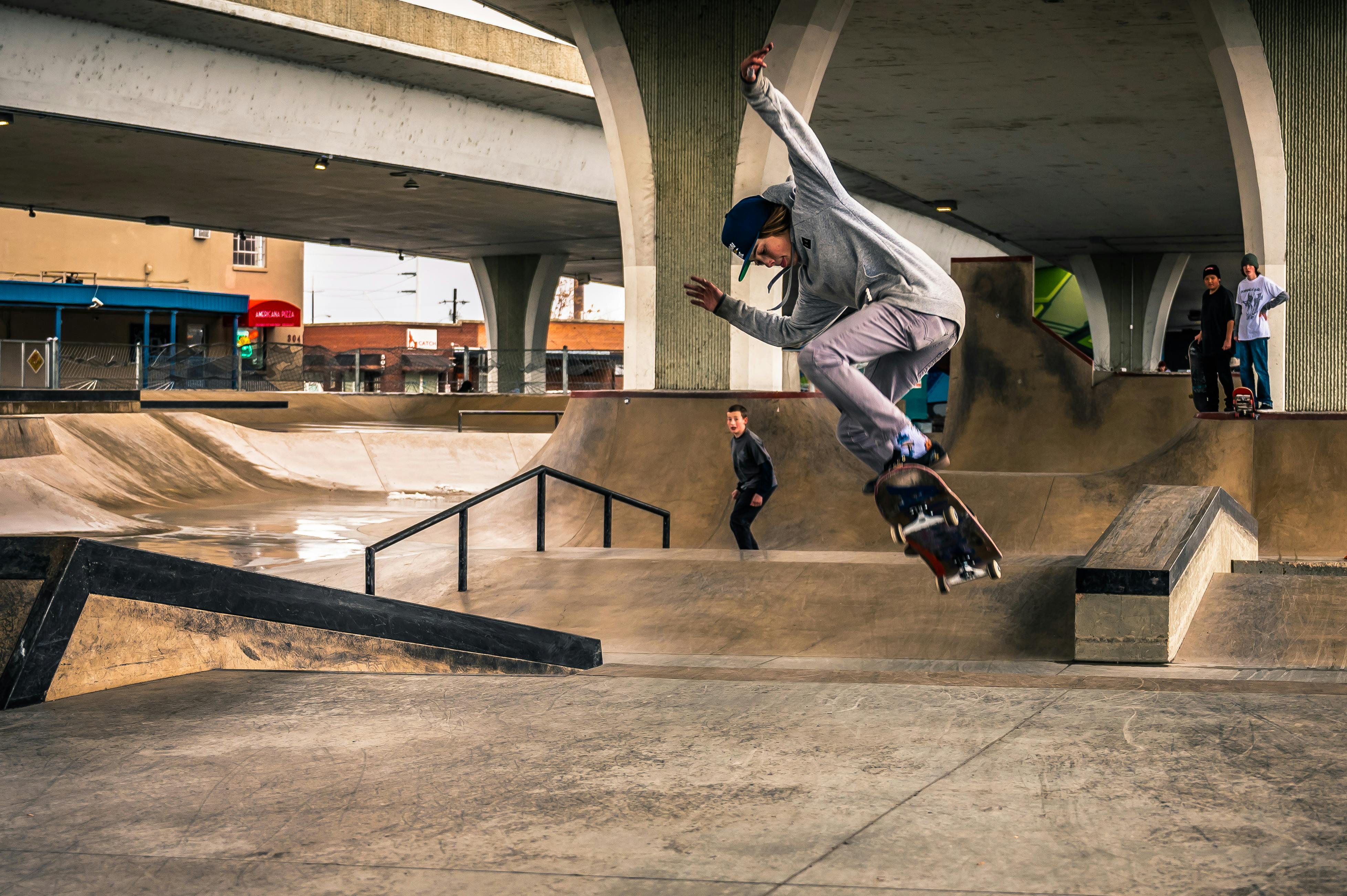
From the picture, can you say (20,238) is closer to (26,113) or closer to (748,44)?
(26,113)


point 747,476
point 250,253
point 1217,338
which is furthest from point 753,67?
point 250,253

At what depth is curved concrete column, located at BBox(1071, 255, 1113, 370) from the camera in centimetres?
4075

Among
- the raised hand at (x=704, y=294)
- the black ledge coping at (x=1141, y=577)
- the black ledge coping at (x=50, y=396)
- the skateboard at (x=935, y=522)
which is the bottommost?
the black ledge coping at (x=1141, y=577)

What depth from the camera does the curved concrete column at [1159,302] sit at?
40.2 meters

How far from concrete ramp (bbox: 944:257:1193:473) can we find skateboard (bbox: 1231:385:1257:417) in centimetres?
647

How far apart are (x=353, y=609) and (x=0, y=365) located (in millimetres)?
25329

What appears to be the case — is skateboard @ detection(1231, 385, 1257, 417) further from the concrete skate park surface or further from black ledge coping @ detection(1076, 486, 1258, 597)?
the concrete skate park surface

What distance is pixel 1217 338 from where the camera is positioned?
44.7 ft

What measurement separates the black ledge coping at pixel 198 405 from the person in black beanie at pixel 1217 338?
20.8m

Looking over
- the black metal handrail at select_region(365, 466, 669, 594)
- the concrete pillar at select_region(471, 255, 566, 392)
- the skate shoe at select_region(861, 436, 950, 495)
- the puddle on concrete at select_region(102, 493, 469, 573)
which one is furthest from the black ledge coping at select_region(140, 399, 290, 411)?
the skate shoe at select_region(861, 436, 950, 495)

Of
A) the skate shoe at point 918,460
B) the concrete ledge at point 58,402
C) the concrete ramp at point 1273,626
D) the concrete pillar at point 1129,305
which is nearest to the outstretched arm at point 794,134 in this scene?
the skate shoe at point 918,460

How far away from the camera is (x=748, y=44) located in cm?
1440

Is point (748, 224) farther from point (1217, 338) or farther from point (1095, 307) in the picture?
point (1095, 307)

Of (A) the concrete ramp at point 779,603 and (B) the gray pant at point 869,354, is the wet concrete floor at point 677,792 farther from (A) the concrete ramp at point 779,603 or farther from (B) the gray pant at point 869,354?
(A) the concrete ramp at point 779,603
